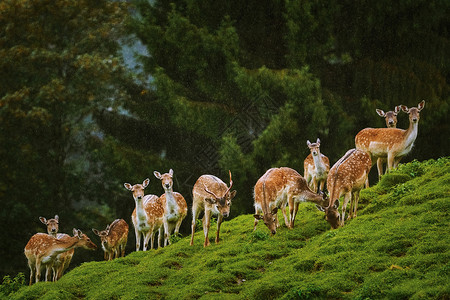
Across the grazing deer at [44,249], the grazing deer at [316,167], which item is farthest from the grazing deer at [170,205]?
the grazing deer at [316,167]

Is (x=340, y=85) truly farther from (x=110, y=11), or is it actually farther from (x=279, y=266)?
(x=279, y=266)

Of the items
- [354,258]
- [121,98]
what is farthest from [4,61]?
[354,258]

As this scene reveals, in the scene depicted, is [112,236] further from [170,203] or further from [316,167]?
[316,167]

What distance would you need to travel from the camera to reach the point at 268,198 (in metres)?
15.2

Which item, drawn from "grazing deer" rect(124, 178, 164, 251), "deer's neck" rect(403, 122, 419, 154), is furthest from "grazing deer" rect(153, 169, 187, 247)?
"deer's neck" rect(403, 122, 419, 154)

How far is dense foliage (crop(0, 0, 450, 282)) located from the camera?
2556cm

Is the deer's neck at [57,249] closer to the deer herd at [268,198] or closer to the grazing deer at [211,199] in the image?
the deer herd at [268,198]

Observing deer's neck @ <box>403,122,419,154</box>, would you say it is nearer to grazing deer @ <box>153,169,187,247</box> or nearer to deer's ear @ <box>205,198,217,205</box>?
deer's ear @ <box>205,198,217,205</box>

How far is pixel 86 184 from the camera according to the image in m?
27.7

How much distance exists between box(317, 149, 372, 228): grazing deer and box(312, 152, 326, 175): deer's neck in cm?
235

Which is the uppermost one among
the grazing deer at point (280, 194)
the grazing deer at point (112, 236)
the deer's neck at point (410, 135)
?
the deer's neck at point (410, 135)

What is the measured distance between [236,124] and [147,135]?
4.36 m

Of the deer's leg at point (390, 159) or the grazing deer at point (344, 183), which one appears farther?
the deer's leg at point (390, 159)

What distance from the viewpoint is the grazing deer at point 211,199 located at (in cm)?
1483
